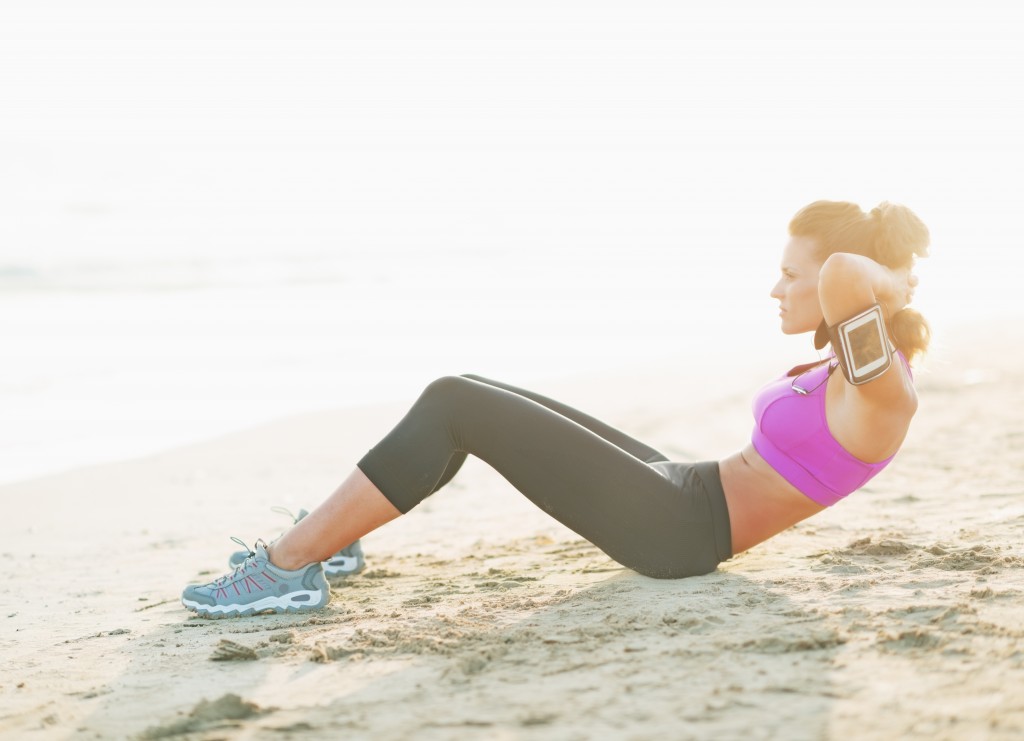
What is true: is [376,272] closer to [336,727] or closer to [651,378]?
[651,378]

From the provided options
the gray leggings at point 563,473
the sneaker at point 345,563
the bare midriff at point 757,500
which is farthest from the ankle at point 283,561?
the bare midriff at point 757,500

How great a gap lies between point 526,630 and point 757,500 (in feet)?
2.88

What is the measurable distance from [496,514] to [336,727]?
301cm

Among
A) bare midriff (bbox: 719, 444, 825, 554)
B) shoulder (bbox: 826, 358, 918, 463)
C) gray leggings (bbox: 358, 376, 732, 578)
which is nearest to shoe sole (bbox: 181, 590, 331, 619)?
gray leggings (bbox: 358, 376, 732, 578)

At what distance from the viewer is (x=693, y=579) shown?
10.6 ft

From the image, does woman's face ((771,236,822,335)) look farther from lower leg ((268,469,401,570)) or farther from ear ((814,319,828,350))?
lower leg ((268,469,401,570))

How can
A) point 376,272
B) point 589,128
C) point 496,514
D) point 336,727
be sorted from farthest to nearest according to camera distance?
1. point 589,128
2. point 376,272
3. point 496,514
4. point 336,727

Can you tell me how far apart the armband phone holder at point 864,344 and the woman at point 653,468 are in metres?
0.29

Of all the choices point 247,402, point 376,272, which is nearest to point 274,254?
point 376,272

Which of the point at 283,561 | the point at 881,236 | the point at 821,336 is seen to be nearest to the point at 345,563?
the point at 283,561

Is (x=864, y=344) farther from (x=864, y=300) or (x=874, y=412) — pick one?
(x=874, y=412)

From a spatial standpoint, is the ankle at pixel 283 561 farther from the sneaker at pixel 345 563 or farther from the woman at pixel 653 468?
the sneaker at pixel 345 563

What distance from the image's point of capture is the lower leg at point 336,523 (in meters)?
3.12

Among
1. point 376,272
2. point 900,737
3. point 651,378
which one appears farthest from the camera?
point 376,272
